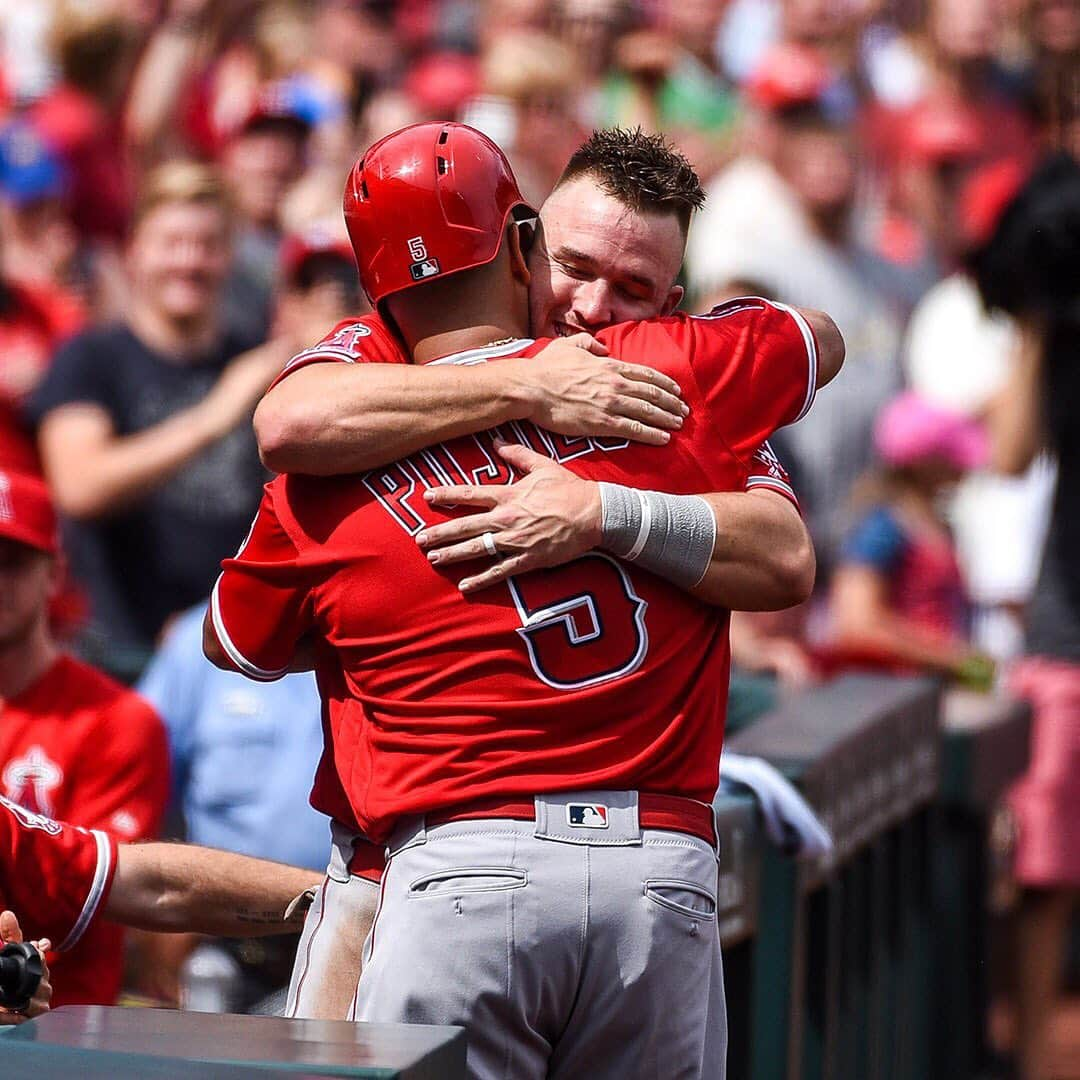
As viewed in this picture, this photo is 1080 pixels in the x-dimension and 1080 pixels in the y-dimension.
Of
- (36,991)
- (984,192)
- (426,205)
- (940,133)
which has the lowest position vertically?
(36,991)

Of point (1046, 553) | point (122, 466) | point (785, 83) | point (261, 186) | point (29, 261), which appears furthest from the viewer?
point (785, 83)

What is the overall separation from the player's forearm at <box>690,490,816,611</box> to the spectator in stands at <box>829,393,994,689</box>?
384cm

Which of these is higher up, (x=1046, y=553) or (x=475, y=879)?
(x=475, y=879)

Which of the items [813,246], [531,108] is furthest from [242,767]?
[813,246]

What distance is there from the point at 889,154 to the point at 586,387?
7292mm

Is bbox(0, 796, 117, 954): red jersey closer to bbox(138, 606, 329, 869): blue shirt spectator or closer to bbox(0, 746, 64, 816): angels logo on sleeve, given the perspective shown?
bbox(0, 746, 64, 816): angels logo on sleeve

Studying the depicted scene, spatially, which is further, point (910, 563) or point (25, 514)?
point (910, 563)

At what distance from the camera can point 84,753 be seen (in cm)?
404

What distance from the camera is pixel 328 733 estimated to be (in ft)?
9.29

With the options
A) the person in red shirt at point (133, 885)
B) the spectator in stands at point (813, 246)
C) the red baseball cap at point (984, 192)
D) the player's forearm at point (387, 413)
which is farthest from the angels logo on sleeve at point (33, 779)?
the red baseball cap at point (984, 192)

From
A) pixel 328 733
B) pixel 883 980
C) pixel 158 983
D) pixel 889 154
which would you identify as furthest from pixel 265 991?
pixel 889 154

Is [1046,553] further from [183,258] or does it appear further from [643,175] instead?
[643,175]

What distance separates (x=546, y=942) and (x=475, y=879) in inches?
4.6

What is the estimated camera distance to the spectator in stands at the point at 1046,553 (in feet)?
19.3
